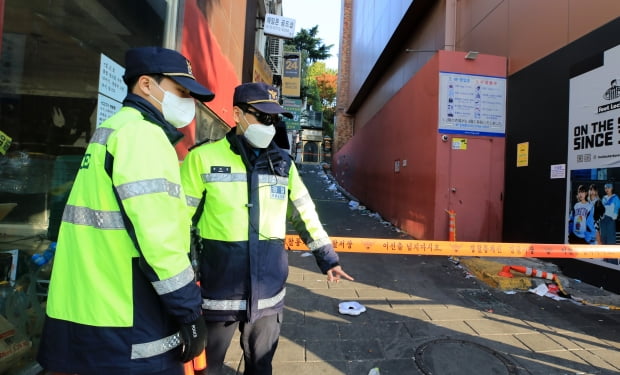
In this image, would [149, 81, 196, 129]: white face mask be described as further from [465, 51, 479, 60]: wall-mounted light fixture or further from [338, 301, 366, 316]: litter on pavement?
[465, 51, 479, 60]: wall-mounted light fixture

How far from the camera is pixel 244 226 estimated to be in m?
1.94

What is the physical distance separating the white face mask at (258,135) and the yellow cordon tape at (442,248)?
1274 mm

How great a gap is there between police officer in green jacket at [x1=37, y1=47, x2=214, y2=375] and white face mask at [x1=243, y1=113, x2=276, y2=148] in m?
0.76

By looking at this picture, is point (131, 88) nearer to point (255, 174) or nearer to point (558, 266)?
point (255, 174)

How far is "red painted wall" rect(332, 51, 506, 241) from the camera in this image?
7375 millimetres

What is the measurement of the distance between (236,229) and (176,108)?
69 cm

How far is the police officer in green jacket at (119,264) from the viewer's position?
4.24ft

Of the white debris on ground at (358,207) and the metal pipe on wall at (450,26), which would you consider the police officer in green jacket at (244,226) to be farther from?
the metal pipe on wall at (450,26)

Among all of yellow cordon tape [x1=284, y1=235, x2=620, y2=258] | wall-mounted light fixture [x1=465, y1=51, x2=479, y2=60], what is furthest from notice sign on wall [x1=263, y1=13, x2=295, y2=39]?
yellow cordon tape [x1=284, y1=235, x2=620, y2=258]

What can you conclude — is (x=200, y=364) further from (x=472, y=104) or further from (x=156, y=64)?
(x=472, y=104)

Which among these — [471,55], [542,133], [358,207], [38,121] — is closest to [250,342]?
[38,121]

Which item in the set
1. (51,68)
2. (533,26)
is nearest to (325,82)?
(533,26)

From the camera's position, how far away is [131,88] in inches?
62.7

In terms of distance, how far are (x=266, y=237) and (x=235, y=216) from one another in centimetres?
22
